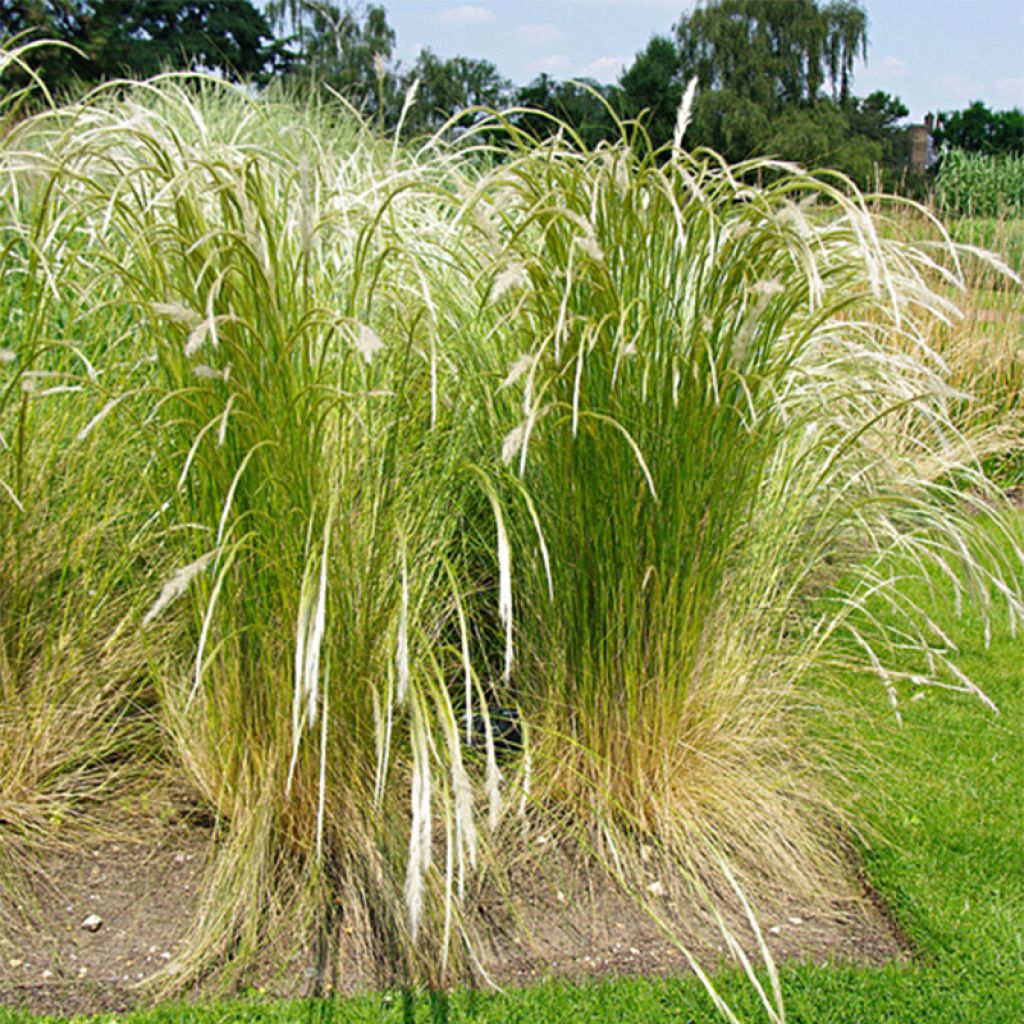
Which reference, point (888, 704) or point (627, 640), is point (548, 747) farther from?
point (888, 704)

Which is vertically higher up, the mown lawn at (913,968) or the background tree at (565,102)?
the background tree at (565,102)

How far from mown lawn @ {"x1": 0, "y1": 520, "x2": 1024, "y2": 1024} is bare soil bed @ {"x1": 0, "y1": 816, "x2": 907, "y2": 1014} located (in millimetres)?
58

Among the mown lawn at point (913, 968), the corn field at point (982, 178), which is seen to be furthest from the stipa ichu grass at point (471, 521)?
the corn field at point (982, 178)

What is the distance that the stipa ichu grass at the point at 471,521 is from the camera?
6.43ft

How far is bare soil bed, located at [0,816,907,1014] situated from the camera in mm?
1894

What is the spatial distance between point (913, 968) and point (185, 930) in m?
1.39

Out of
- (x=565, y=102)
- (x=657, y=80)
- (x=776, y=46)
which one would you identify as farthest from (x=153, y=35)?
(x=565, y=102)

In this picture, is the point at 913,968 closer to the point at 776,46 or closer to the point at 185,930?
the point at 185,930

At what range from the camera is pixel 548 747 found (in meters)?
2.26

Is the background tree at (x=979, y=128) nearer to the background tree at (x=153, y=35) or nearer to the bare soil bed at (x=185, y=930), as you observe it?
the background tree at (x=153, y=35)

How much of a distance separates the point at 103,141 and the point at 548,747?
170 cm

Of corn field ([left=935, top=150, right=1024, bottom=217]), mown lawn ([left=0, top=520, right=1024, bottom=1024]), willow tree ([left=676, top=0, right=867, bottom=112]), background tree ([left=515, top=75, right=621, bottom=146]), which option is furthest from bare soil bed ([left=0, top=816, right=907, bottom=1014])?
willow tree ([left=676, top=0, right=867, bottom=112])

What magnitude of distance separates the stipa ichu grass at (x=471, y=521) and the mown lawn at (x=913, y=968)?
0.13 meters

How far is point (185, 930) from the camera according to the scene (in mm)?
2002
